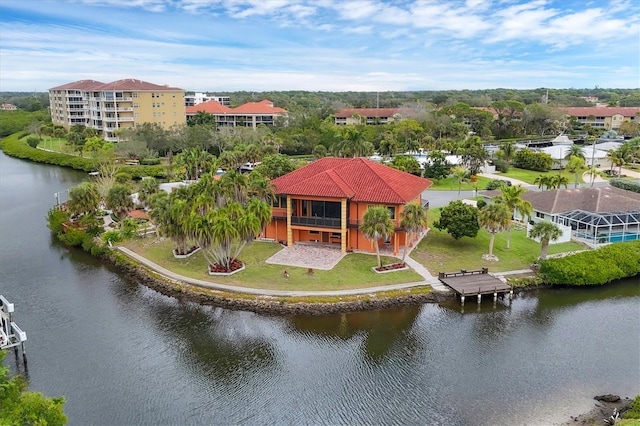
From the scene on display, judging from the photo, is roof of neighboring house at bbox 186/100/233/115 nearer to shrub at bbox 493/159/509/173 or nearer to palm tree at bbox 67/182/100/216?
shrub at bbox 493/159/509/173

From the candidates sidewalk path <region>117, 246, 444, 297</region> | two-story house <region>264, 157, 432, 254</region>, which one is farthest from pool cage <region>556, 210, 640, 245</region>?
sidewalk path <region>117, 246, 444, 297</region>

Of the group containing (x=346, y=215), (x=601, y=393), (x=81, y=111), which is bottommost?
(x=601, y=393)

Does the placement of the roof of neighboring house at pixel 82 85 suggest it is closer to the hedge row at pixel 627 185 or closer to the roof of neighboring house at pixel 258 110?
the roof of neighboring house at pixel 258 110

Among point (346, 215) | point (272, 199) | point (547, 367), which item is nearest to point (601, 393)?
point (547, 367)

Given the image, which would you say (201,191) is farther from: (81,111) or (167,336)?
(81,111)

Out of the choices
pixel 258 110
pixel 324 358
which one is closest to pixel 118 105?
pixel 258 110

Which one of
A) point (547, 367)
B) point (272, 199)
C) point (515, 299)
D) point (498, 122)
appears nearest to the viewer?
point (547, 367)

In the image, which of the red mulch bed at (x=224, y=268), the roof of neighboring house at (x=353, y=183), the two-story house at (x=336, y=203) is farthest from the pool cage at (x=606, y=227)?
the red mulch bed at (x=224, y=268)
